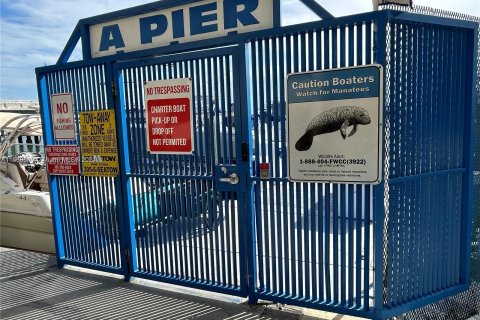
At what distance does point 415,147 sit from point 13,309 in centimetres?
443

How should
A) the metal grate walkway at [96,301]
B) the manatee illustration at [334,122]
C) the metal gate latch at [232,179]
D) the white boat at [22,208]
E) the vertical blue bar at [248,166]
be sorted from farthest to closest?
the white boat at [22,208] < the metal grate walkway at [96,301] < the metal gate latch at [232,179] < the vertical blue bar at [248,166] < the manatee illustration at [334,122]

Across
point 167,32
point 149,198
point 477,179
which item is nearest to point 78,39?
point 167,32

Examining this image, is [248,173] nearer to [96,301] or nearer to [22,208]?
[96,301]

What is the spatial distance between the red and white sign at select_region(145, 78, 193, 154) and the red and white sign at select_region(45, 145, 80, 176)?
1.24 metres

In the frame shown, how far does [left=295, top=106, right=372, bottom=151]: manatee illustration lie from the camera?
297 centimetres

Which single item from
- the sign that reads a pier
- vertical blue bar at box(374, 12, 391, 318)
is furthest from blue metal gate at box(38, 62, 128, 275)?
vertical blue bar at box(374, 12, 391, 318)

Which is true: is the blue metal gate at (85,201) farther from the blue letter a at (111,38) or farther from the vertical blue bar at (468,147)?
the vertical blue bar at (468,147)

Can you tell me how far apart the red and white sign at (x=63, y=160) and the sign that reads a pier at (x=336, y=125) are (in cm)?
290

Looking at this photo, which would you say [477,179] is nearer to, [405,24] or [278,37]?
[405,24]

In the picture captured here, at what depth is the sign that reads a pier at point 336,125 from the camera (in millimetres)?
2924

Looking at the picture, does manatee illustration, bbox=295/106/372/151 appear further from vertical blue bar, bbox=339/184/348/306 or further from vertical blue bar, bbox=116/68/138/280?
vertical blue bar, bbox=116/68/138/280

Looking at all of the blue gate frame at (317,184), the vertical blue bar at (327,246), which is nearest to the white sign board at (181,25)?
the blue gate frame at (317,184)

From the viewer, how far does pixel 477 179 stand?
3586 mm

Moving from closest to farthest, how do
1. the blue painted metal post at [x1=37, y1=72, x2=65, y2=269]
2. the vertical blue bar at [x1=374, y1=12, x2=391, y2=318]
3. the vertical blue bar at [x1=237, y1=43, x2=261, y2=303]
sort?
1. the vertical blue bar at [x1=374, y1=12, x2=391, y2=318]
2. the vertical blue bar at [x1=237, y1=43, x2=261, y2=303]
3. the blue painted metal post at [x1=37, y1=72, x2=65, y2=269]
